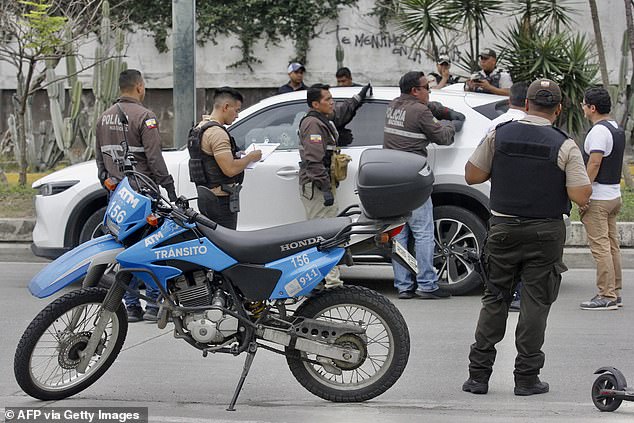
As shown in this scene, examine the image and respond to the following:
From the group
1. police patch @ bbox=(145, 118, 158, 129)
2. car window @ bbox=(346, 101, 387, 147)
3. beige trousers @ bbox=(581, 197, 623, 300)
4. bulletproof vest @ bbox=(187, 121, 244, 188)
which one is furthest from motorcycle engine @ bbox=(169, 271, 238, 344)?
beige trousers @ bbox=(581, 197, 623, 300)

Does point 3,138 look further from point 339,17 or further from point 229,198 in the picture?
point 229,198

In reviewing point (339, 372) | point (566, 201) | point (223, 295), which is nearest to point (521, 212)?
point (566, 201)

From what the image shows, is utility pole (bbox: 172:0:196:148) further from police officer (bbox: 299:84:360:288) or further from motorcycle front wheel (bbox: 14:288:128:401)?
A: motorcycle front wheel (bbox: 14:288:128:401)

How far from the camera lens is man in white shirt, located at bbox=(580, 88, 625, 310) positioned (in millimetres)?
8359

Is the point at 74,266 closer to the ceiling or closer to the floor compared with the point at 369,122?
closer to the floor

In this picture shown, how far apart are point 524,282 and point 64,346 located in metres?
2.57

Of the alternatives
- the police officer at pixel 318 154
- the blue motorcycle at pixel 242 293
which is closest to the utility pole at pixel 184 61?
the police officer at pixel 318 154

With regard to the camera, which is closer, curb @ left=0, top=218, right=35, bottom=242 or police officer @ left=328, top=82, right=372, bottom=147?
police officer @ left=328, top=82, right=372, bottom=147

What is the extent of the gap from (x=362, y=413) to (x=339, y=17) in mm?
14272

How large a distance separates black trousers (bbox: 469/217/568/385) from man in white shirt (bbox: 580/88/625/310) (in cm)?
261

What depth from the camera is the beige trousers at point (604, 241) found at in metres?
8.54

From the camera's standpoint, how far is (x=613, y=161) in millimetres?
8438

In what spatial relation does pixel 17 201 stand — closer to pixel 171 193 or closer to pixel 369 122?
pixel 369 122

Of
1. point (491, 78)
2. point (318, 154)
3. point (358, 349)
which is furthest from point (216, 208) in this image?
point (491, 78)
